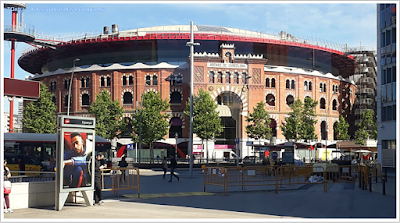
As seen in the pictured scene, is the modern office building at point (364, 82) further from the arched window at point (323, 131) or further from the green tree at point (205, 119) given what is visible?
the green tree at point (205, 119)

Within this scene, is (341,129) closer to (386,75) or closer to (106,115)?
(106,115)

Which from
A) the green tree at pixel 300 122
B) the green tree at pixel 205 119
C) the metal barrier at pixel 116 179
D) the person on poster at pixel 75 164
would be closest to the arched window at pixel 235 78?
the green tree at pixel 205 119

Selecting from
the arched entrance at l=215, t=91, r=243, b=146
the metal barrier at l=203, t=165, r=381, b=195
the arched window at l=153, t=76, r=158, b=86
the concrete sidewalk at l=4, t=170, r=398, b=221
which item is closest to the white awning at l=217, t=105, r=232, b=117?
the arched entrance at l=215, t=91, r=243, b=146

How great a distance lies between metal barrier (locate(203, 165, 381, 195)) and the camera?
65.7 feet

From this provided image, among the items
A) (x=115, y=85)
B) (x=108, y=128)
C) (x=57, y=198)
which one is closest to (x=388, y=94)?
(x=57, y=198)

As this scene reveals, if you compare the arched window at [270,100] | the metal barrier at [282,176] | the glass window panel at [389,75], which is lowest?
the metal barrier at [282,176]

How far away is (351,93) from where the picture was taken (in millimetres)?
79062

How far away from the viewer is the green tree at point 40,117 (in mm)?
58688

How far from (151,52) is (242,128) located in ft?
58.4

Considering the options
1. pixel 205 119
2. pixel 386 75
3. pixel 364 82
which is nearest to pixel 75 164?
pixel 386 75

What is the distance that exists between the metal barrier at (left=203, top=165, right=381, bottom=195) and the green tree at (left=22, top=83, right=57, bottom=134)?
4164cm

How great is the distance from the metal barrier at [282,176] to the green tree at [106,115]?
38432 mm

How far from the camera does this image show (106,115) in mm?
60312

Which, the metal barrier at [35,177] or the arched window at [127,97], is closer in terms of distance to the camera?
the metal barrier at [35,177]
